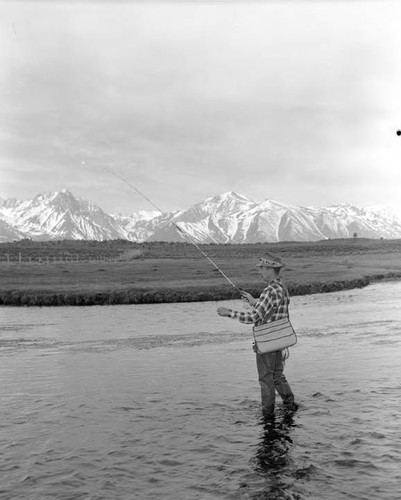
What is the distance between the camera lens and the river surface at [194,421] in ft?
32.5

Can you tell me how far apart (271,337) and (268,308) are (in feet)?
2.01

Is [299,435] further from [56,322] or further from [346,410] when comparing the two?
[56,322]

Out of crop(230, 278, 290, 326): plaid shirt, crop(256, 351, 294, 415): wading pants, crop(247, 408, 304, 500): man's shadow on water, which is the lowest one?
crop(247, 408, 304, 500): man's shadow on water

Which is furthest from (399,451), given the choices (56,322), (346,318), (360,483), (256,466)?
(56,322)

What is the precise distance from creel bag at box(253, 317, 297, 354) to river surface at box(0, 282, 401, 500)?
1541 millimetres

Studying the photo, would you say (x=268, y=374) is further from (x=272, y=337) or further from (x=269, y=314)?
(x=269, y=314)

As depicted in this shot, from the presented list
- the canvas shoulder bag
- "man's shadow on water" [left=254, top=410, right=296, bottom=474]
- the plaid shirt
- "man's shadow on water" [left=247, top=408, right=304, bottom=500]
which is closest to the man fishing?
the plaid shirt

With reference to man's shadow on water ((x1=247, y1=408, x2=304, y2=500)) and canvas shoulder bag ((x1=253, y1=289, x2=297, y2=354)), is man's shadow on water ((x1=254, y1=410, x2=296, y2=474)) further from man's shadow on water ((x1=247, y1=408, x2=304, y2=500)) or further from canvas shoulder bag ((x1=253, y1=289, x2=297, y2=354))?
canvas shoulder bag ((x1=253, y1=289, x2=297, y2=354))

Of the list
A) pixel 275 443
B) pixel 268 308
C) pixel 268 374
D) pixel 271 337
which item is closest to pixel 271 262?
pixel 268 308

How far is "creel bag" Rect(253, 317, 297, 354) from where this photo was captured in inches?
524

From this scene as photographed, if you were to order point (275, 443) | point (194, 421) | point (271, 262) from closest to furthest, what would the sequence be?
point (275, 443) < point (271, 262) < point (194, 421)

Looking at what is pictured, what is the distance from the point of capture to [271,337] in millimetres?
13352

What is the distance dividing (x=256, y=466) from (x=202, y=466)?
90 centimetres

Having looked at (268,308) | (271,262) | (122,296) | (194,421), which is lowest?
(194,421)
